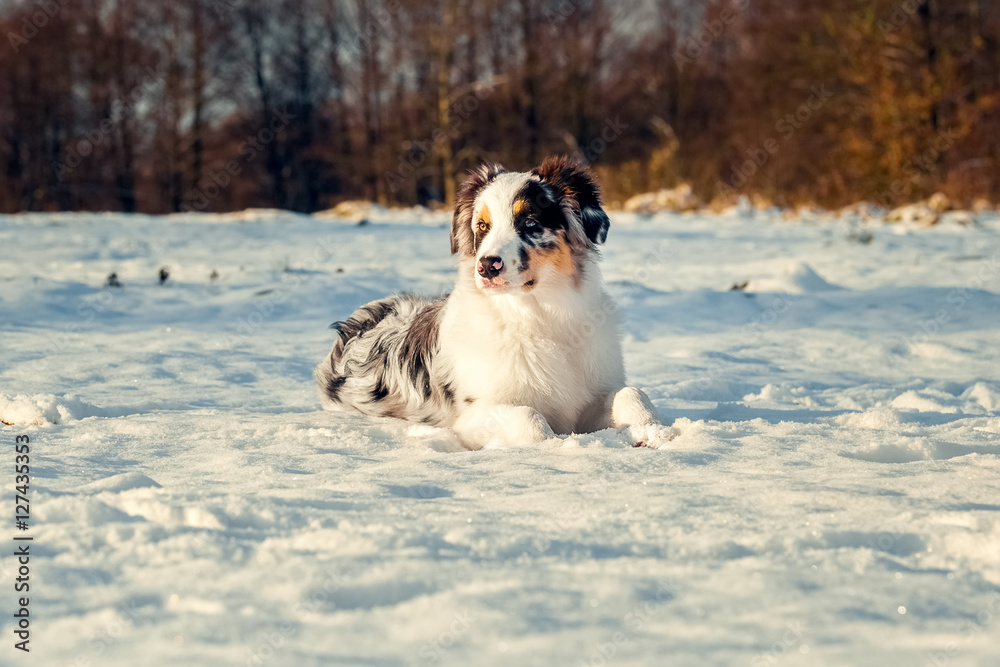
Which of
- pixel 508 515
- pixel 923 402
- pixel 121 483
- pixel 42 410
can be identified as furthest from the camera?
pixel 923 402

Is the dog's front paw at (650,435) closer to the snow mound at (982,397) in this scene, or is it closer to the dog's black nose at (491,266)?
the dog's black nose at (491,266)

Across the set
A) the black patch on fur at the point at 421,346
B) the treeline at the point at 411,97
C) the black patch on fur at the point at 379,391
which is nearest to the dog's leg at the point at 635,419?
the black patch on fur at the point at 421,346

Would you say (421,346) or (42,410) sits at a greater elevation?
(421,346)

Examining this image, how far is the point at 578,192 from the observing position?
480cm

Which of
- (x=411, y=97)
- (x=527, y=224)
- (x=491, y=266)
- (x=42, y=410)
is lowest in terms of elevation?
(x=42, y=410)

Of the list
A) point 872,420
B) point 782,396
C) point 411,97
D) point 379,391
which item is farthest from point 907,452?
point 411,97

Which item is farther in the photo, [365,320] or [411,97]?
[411,97]

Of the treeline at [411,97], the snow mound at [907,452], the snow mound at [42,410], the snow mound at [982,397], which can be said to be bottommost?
the snow mound at [982,397]

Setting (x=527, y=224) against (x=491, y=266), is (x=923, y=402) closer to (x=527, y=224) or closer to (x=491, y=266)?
(x=527, y=224)

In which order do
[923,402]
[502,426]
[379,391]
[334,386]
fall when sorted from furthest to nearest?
Answer: [334,386], [379,391], [923,402], [502,426]

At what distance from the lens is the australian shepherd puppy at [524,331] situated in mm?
4207

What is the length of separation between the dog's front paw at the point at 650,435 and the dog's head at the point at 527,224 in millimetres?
928

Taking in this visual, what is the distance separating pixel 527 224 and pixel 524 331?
57 centimetres

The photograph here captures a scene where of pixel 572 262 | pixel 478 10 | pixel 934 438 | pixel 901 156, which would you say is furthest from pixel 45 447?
pixel 478 10
